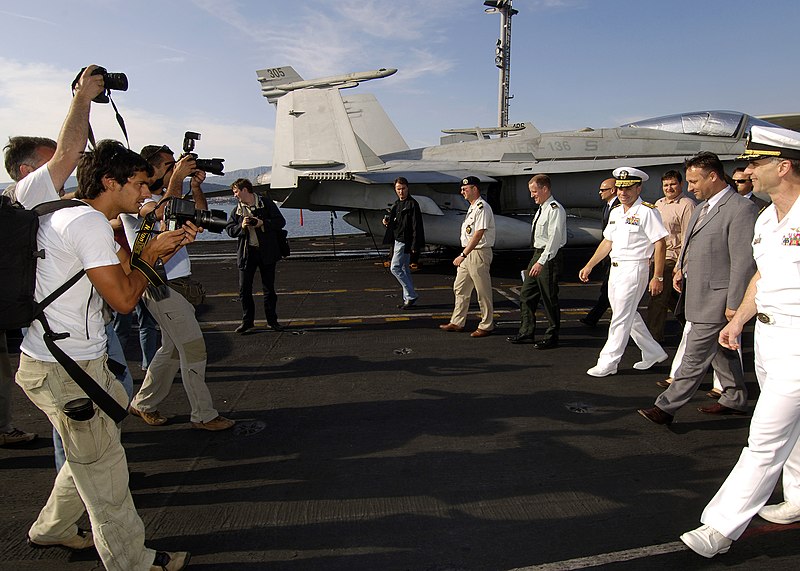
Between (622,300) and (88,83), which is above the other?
(88,83)

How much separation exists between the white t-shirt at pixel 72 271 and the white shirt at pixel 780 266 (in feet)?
10.2

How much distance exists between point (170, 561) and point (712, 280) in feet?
13.2

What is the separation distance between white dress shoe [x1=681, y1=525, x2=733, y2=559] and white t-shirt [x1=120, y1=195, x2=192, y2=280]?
12.7 feet

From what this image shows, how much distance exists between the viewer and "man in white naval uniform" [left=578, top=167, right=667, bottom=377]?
4816mm

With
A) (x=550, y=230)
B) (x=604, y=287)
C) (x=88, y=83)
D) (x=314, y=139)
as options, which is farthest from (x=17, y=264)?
(x=314, y=139)

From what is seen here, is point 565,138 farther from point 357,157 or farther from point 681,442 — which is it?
point 681,442

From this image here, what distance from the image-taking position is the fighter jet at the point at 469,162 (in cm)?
1177

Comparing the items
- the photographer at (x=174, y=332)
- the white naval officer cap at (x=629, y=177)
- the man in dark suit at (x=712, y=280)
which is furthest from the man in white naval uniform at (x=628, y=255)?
the photographer at (x=174, y=332)

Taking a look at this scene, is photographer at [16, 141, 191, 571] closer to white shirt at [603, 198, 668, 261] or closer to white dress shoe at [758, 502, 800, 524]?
white dress shoe at [758, 502, 800, 524]

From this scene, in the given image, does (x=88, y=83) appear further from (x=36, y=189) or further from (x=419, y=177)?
(x=419, y=177)

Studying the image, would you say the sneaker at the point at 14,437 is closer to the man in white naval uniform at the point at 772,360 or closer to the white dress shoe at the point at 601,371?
the man in white naval uniform at the point at 772,360

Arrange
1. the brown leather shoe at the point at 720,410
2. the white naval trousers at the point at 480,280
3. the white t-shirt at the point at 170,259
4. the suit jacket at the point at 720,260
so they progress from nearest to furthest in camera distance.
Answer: the suit jacket at the point at 720,260, the white t-shirt at the point at 170,259, the brown leather shoe at the point at 720,410, the white naval trousers at the point at 480,280

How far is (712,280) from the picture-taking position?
380 cm

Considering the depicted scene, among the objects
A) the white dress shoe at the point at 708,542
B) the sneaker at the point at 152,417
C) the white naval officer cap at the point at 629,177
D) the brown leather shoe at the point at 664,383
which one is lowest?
the sneaker at the point at 152,417
